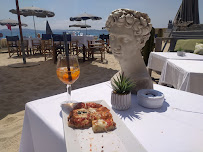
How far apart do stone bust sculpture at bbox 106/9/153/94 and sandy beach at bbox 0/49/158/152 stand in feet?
5.09

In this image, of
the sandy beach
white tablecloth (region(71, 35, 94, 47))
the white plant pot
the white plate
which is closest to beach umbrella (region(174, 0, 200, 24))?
white tablecloth (region(71, 35, 94, 47))

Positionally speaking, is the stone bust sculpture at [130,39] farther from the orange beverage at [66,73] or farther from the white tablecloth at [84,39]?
the white tablecloth at [84,39]

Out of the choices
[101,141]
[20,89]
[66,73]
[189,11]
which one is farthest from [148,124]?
[189,11]

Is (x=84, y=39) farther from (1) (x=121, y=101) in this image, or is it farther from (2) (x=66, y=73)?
(1) (x=121, y=101)

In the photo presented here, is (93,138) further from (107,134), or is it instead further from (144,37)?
(144,37)

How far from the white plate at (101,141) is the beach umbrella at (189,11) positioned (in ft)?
31.4

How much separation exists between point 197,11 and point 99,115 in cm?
1001

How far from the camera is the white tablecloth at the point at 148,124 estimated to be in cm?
60

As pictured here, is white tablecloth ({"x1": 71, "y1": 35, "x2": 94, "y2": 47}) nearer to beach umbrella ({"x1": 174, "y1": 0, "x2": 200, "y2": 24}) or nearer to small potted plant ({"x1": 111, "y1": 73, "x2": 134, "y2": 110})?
small potted plant ({"x1": 111, "y1": 73, "x2": 134, "y2": 110})

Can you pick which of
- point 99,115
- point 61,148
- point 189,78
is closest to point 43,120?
point 61,148

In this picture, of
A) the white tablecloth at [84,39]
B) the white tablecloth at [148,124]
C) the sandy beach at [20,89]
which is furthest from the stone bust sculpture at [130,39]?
the white tablecloth at [84,39]

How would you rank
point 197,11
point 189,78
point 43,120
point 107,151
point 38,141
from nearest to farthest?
point 107,151 < point 43,120 < point 38,141 < point 189,78 < point 197,11

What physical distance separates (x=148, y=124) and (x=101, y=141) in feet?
0.93

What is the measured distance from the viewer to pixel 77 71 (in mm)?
909
